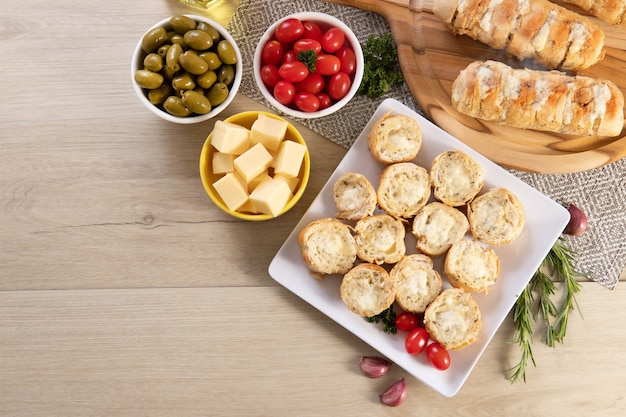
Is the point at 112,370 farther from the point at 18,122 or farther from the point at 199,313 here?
the point at 18,122

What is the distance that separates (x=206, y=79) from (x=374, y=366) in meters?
1.15

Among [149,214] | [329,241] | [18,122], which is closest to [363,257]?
[329,241]

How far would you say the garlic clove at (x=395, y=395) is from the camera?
7.51 ft

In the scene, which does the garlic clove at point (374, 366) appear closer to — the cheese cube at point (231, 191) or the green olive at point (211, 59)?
the cheese cube at point (231, 191)

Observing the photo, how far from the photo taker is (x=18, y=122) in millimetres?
2438

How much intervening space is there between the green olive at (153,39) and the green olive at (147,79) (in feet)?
0.30

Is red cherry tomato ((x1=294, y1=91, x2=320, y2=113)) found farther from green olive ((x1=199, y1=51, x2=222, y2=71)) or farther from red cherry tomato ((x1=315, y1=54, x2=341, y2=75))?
green olive ((x1=199, y1=51, x2=222, y2=71))

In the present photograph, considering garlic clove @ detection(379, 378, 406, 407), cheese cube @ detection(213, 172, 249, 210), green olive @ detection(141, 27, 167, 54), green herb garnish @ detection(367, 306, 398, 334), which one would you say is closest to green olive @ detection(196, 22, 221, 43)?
green olive @ detection(141, 27, 167, 54)

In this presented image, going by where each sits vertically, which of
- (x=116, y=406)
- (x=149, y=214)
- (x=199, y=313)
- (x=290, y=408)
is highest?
(x=149, y=214)

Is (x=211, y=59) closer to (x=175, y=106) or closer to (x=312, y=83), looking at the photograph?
(x=175, y=106)

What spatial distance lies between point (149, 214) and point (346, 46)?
0.95m

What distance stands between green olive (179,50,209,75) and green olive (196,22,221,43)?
0.11 meters

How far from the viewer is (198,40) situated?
213cm

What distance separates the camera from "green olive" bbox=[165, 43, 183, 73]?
212 centimetres
